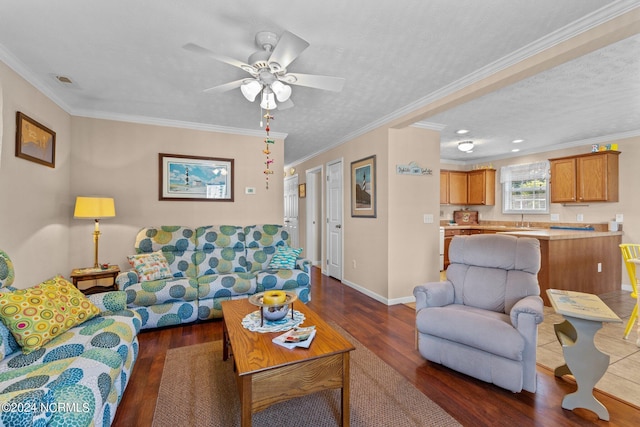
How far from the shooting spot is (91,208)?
9.82 ft

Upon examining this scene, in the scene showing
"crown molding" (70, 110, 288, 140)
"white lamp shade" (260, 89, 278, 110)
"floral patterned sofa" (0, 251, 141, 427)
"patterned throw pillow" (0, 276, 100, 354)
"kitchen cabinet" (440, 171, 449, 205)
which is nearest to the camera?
"floral patterned sofa" (0, 251, 141, 427)

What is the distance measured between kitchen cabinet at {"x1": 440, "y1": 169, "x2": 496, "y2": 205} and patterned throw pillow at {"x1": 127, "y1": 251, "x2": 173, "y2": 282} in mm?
5411

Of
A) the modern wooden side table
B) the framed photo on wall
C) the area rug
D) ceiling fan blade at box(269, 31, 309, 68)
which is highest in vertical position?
ceiling fan blade at box(269, 31, 309, 68)

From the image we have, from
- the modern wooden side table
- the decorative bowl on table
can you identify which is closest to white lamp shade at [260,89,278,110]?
the decorative bowl on table

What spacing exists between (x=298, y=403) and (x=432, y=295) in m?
1.28

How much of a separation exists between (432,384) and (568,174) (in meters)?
4.78

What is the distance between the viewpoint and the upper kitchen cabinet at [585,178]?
14.2 ft

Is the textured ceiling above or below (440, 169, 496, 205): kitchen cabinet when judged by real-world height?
above

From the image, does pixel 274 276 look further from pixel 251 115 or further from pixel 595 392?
pixel 595 392

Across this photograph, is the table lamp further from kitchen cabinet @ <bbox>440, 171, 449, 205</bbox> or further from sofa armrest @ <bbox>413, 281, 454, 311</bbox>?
kitchen cabinet @ <bbox>440, 171, 449, 205</bbox>

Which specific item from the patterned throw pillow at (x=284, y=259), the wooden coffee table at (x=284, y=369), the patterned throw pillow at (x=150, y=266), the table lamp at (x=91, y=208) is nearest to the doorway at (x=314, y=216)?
the patterned throw pillow at (x=284, y=259)

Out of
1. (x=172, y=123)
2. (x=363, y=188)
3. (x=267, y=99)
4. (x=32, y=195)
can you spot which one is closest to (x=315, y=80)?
(x=267, y=99)

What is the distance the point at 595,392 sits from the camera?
1.89m

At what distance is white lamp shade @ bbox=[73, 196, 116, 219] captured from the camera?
296 cm
